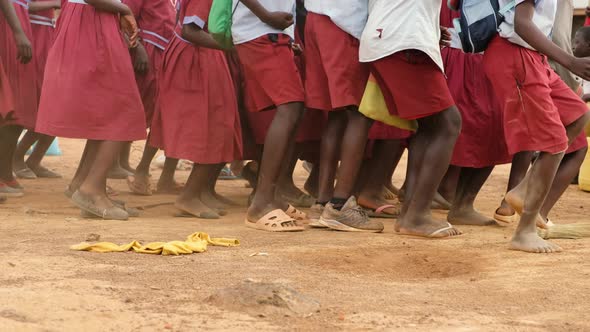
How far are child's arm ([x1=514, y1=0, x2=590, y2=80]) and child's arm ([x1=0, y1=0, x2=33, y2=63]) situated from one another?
3537mm

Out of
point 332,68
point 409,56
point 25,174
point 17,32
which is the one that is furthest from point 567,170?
point 25,174

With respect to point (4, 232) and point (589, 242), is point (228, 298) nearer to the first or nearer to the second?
point (4, 232)

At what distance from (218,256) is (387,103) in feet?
4.54

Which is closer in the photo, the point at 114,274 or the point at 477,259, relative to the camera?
the point at 114,274

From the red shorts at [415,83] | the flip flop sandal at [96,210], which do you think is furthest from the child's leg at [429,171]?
the flip flop sandal at [96,210]

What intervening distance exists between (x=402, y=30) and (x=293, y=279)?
1680 mm

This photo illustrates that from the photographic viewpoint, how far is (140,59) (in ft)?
23.5

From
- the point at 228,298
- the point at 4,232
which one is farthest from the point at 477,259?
the point at 4,232

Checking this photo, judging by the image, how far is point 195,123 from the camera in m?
6.32

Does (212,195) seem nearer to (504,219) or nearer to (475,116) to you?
(475,116)

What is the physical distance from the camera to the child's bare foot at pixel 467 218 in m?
6.26

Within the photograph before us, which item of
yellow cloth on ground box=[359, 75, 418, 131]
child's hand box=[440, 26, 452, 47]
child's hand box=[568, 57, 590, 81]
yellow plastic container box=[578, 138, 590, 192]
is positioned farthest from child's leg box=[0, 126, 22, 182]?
yellow plastic container box=[578, 138, 590, 192]

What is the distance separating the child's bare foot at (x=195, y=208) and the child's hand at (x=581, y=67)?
249 centimetres

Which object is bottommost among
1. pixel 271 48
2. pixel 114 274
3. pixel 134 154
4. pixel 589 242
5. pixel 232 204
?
pixel 134 154
